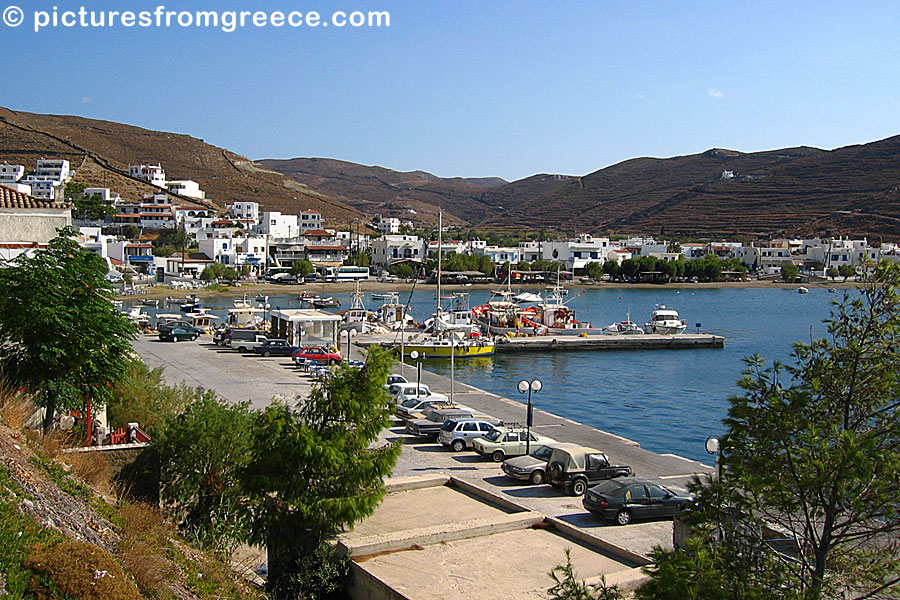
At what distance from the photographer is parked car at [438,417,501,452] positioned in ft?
64.9

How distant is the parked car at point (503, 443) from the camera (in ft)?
Answer: 61.4

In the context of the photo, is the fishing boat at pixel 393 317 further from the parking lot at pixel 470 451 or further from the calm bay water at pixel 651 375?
the parking lot at pixel 470 451

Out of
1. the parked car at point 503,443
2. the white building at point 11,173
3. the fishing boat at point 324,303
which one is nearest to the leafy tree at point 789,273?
the fishing boat at point 324,303

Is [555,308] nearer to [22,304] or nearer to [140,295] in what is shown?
[140,295]

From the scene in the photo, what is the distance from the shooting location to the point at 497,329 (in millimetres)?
60906

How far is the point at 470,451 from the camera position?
19891mm

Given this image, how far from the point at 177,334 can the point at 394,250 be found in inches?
3478

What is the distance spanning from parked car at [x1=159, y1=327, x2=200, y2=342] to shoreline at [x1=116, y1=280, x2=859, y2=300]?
32.0 m

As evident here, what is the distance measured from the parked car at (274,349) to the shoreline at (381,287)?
40031 millimetres

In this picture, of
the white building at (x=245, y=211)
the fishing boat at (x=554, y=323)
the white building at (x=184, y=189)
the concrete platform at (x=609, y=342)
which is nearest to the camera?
the concrete platform at (x=609, y=342)

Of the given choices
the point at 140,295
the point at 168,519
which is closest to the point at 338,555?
the point at 168,519

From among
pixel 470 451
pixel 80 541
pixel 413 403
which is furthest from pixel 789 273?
pixel 80 541

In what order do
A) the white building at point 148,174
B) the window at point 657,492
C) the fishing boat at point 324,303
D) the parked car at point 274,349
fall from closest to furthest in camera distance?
the window at point 657,492
the parked car at point 274,349
the fishing boat at point 324,303
the white building at point 148,174

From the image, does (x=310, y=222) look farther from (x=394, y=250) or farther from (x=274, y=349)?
(x=274, y=349)
